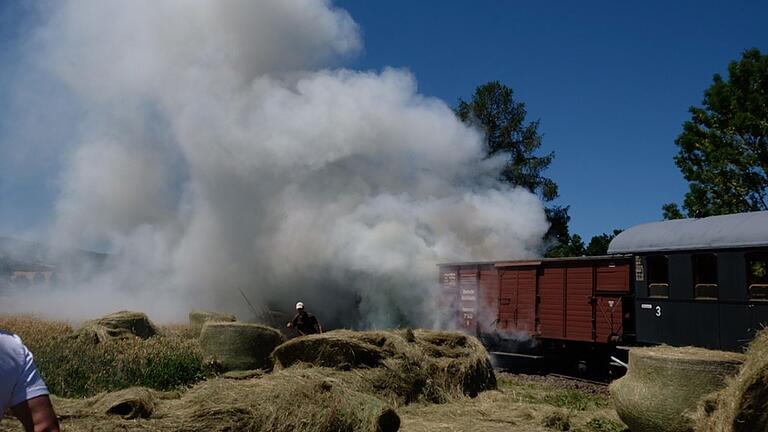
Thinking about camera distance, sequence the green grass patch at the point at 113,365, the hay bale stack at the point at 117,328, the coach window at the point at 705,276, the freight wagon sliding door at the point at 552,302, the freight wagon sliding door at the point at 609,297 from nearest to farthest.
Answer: the green grass patch at the point at 113,365 < the hay bale stack at the point at 117,328 < the coach window at the point at 705,276 < the freight wagon sliding door at the point at 609,297 < the freight wagon sliding door at the point at 552,302

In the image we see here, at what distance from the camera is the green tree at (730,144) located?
2544 cm

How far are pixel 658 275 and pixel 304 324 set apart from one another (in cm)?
850

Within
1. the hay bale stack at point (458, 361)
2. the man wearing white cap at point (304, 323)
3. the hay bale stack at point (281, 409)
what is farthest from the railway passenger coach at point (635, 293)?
the hay bale stack at point (281, 409)

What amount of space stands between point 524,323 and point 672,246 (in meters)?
5.08

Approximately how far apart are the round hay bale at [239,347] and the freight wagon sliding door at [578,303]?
29.0 ft

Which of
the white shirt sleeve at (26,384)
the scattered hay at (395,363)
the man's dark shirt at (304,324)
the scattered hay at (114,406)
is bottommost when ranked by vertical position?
the scattered hay at (114,406)

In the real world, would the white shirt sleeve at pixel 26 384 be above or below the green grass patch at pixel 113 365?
above

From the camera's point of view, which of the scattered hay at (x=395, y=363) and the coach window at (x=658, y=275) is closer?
the scattered hay at (x=395, y=363)

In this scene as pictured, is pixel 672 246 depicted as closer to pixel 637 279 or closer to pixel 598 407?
pixel 637 279

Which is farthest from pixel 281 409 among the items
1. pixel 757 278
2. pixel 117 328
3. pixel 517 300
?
pixel 517 300

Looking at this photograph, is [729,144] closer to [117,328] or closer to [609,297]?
[609,297]

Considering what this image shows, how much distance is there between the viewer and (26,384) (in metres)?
2.81

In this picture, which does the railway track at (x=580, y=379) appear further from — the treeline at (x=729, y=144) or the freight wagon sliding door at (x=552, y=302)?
the treeline at (x=729, y=144)

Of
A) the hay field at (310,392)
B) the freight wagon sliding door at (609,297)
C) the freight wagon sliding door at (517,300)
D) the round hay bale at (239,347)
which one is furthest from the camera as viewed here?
the freight wagon sliding door at (517,300)
